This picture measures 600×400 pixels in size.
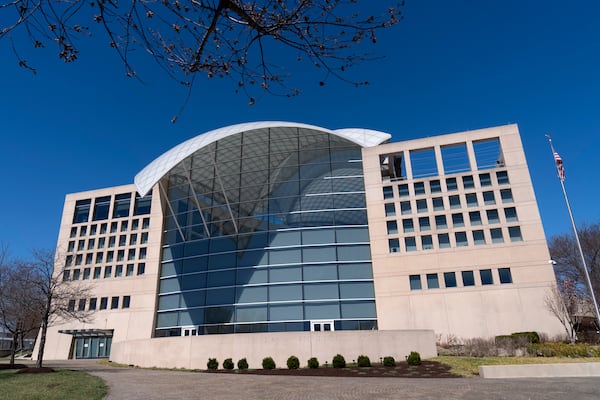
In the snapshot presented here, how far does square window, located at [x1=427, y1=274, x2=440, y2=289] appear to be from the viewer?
112 ft

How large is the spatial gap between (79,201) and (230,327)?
92.5ft

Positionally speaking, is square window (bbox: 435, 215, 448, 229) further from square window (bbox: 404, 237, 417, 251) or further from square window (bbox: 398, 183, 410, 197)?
square window (bbox: 398, 183, 410, 197)

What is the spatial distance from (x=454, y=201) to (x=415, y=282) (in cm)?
785

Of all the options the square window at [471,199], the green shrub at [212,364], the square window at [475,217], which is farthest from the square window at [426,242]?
the green shrub at [212,364]

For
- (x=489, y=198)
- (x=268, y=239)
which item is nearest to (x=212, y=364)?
(x=268, y=239)

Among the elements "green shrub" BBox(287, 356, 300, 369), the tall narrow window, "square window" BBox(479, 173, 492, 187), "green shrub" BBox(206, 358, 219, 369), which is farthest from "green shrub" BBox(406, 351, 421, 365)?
the tall narrow window

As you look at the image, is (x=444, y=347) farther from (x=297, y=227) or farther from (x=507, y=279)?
(x=297, y=227)

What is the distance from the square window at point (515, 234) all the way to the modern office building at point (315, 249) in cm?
8

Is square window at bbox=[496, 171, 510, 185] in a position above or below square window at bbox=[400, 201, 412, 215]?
above

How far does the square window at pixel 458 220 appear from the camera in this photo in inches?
1388

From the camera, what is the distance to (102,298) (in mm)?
44188

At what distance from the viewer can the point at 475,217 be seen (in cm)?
3516

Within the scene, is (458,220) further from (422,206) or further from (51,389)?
(51,389)

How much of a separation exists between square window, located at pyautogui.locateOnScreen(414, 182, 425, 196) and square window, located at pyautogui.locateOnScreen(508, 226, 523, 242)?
299 inches
